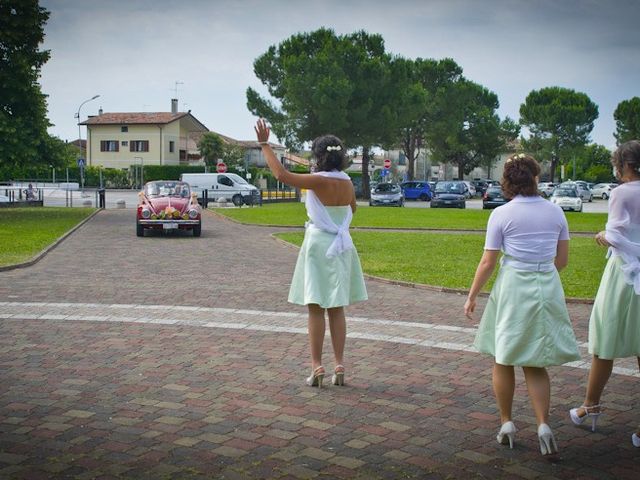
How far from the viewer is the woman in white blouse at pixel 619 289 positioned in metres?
4.94

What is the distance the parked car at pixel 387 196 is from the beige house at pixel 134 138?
149ft

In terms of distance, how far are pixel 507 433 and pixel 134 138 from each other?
87.9 m

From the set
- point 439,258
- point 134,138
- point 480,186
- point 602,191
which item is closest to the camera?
point 439,258

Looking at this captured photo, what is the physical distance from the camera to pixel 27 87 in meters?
29.1

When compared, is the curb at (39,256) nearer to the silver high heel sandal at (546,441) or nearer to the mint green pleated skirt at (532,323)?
the mint green pleated skirt at (532,323)

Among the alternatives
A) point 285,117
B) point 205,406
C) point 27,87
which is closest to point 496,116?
point 285,117

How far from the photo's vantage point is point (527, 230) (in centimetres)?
466

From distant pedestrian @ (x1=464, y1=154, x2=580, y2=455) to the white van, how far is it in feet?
131

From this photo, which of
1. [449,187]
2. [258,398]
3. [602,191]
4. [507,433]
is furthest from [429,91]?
[507,433]

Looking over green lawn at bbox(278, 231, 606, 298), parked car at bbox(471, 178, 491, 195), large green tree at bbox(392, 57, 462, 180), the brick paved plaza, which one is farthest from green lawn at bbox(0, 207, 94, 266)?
parked car at bbox(471, 178, 491, 195)

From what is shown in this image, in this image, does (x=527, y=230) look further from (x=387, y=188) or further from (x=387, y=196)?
(x=387, y=188)

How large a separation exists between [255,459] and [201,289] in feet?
23.6

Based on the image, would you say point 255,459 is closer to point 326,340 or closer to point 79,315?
point 326,340

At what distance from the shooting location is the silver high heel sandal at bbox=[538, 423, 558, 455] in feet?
14.7
